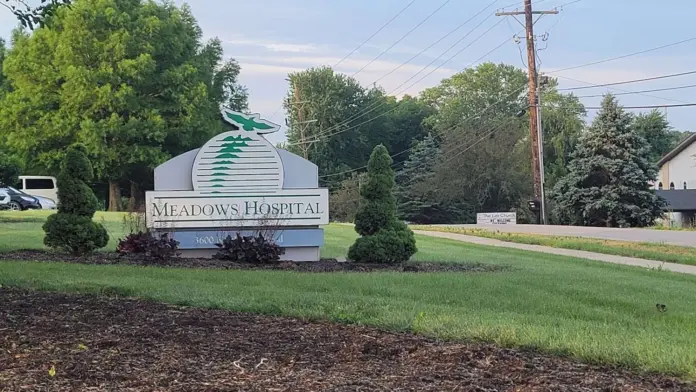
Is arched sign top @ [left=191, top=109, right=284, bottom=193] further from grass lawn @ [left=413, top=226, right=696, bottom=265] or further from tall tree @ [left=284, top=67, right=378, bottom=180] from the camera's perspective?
tall tree @ [left=284, top=67, right=378, bottom=180]

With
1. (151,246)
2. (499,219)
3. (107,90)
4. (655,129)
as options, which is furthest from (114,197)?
(655,129)

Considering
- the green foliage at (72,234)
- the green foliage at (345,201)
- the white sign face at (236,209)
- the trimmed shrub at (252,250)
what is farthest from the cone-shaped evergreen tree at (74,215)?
the green foliage at (345,201)

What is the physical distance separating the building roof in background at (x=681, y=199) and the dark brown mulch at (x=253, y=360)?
179ft

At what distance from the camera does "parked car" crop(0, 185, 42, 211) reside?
36416 mm

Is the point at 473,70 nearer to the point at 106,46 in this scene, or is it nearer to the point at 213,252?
the point at 106,46

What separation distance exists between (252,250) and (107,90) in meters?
30.1

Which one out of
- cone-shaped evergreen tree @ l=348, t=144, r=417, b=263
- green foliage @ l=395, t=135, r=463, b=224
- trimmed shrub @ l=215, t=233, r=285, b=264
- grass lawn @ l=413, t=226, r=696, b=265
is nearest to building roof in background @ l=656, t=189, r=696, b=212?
green foliage @ l=395, t=135, r=463, b=224

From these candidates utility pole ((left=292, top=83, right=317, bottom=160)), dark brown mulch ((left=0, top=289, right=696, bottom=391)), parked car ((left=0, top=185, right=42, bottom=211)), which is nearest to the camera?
dark brown mulch ((left=0, top=289, right=696, bottom=391))

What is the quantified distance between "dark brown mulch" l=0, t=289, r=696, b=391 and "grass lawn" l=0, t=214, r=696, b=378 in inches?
15.7

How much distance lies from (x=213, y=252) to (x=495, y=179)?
151 feet

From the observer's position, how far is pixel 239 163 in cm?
1335

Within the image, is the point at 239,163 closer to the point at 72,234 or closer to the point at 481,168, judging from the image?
the point at 72,234

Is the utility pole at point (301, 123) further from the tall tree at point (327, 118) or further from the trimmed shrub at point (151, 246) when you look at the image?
the trimmed shrub at point (151, 246)

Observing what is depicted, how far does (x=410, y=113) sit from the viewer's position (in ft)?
249
